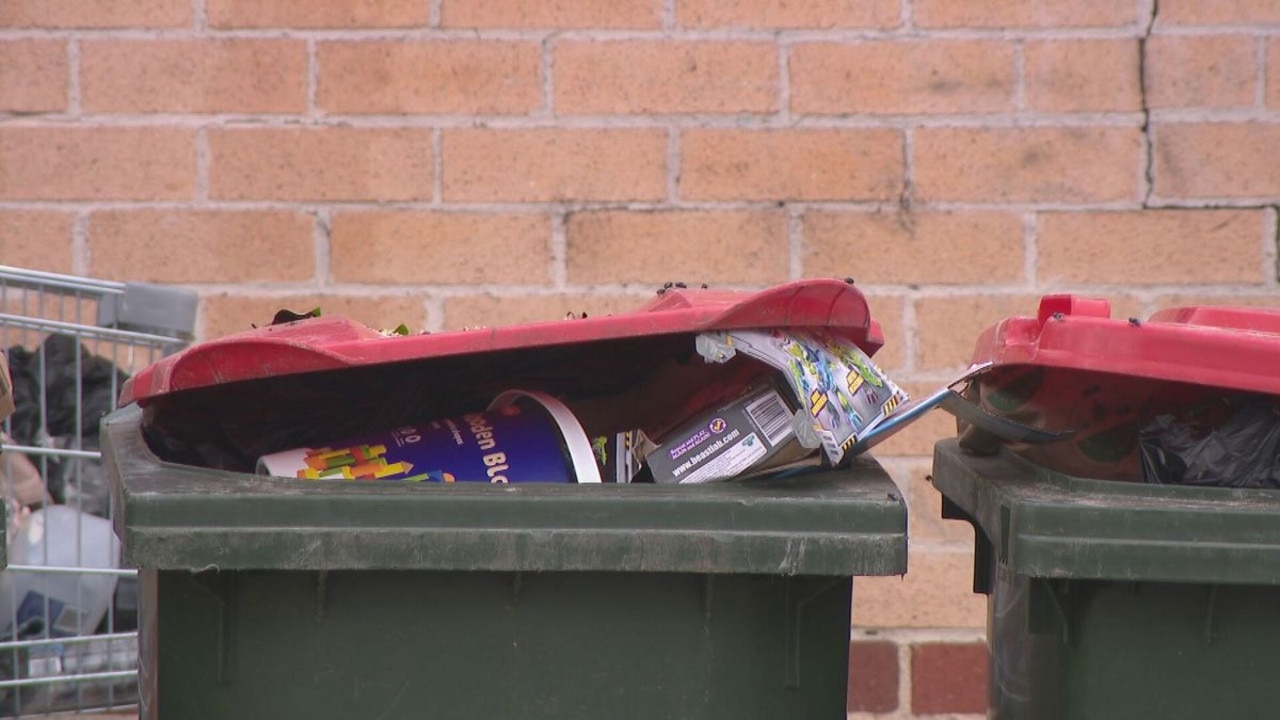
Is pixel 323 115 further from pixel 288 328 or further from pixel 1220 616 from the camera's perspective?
pixel 1220 616

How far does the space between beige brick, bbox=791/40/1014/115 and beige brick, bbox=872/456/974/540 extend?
0.74 m

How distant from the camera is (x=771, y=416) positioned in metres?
1.92

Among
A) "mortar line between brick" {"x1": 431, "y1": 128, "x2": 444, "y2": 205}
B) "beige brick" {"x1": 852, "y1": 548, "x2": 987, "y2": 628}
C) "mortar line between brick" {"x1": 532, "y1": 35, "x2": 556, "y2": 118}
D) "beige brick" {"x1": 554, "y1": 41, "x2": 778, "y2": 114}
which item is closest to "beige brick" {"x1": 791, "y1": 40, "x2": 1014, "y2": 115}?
"beige brick" {"x1": 554, "y1": 41, "x2": 778, "y2": 114}

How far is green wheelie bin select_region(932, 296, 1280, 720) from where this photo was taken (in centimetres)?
179

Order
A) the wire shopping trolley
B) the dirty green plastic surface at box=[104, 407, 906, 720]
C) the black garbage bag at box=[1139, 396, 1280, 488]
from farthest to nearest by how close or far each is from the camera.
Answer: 1. the wire shopping trolley
2. the black garbage bag at box=[1139, 396, 1280, 488]
3. the dirty green plastic surface at box=[104, 407, 906, 720]

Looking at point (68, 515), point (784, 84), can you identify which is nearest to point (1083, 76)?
point (784, 84)

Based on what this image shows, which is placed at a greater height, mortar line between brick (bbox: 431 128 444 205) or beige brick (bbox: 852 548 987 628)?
mortar line between brick (bbox: 431 128 444 205)

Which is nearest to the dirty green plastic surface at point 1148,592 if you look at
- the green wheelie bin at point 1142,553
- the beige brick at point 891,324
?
the green wheelie bin at point 1142,553

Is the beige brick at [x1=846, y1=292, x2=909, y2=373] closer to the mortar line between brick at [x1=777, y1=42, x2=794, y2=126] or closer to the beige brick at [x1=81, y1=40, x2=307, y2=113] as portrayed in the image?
the mortar line between brick at [x1=777, y1=42, x2=794, y2=126]

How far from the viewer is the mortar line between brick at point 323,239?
3.57 metres

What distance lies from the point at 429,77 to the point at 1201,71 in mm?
1807

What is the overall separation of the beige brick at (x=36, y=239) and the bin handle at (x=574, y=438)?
1906 millimetres

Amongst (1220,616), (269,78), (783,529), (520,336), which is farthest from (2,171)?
(1220,616)

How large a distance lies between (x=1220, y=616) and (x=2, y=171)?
2881 mm
